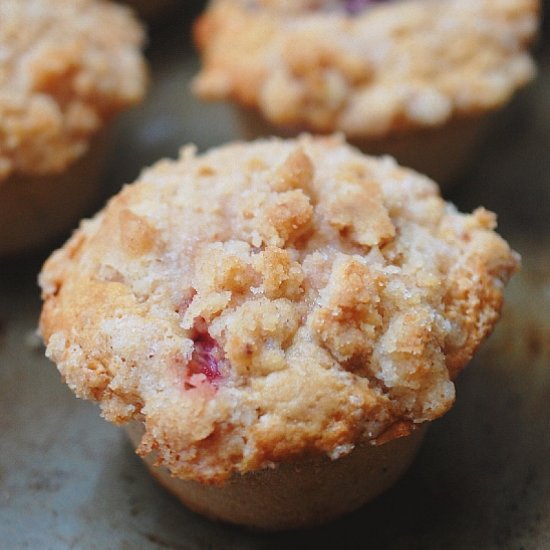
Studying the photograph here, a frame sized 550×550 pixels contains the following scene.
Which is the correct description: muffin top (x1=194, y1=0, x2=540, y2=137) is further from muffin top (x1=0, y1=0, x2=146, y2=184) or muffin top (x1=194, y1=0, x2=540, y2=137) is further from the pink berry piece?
the pink berry piece

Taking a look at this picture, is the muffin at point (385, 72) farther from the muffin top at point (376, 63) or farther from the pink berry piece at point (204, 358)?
the pink berry piece at point (204, 358)

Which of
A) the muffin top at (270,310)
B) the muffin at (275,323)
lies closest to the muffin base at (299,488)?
the muffin at (275,323)

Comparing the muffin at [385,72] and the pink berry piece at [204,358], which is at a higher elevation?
the muffin at [385,72]

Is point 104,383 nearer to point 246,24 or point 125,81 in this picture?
point 125,81

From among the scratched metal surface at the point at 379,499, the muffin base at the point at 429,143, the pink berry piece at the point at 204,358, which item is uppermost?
the muffin base at the point at 429,143

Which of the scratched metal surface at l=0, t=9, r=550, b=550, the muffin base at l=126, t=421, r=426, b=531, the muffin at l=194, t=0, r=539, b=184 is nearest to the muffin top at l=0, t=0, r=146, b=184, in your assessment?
the muffin at l=194, t=0, r=539, b=184

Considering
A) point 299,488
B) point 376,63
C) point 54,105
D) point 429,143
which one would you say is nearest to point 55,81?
point 54,105

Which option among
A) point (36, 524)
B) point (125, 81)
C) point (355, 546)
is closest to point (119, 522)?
point (36, 524)
